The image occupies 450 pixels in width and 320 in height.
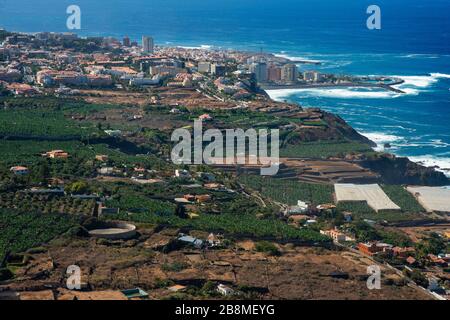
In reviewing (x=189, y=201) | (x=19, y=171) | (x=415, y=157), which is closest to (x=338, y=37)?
(x=415, y=157)

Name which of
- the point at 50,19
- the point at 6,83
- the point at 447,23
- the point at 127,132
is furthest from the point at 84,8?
the point at 127,132

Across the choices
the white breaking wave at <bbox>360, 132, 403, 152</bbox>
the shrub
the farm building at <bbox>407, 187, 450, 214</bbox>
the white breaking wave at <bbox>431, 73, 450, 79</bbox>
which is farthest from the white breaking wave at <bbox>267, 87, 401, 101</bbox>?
the shrub

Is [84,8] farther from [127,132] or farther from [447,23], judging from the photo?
[127,132]

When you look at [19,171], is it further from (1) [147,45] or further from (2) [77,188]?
(1) [147,45]

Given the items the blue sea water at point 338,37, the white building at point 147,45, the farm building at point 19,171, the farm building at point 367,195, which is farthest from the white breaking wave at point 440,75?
the farm building at point 19,171

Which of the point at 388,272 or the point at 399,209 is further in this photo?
the point at 399,209

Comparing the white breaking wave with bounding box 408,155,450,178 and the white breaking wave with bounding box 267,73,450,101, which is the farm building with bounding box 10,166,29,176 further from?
the white breaking wave with bounding box 267,73,450,101

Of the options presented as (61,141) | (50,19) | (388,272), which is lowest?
(388,272)

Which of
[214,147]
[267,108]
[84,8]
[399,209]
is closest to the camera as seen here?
[399,209]

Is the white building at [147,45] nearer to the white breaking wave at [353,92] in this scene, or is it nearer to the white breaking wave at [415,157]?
the white breaking wave at [353,92]
